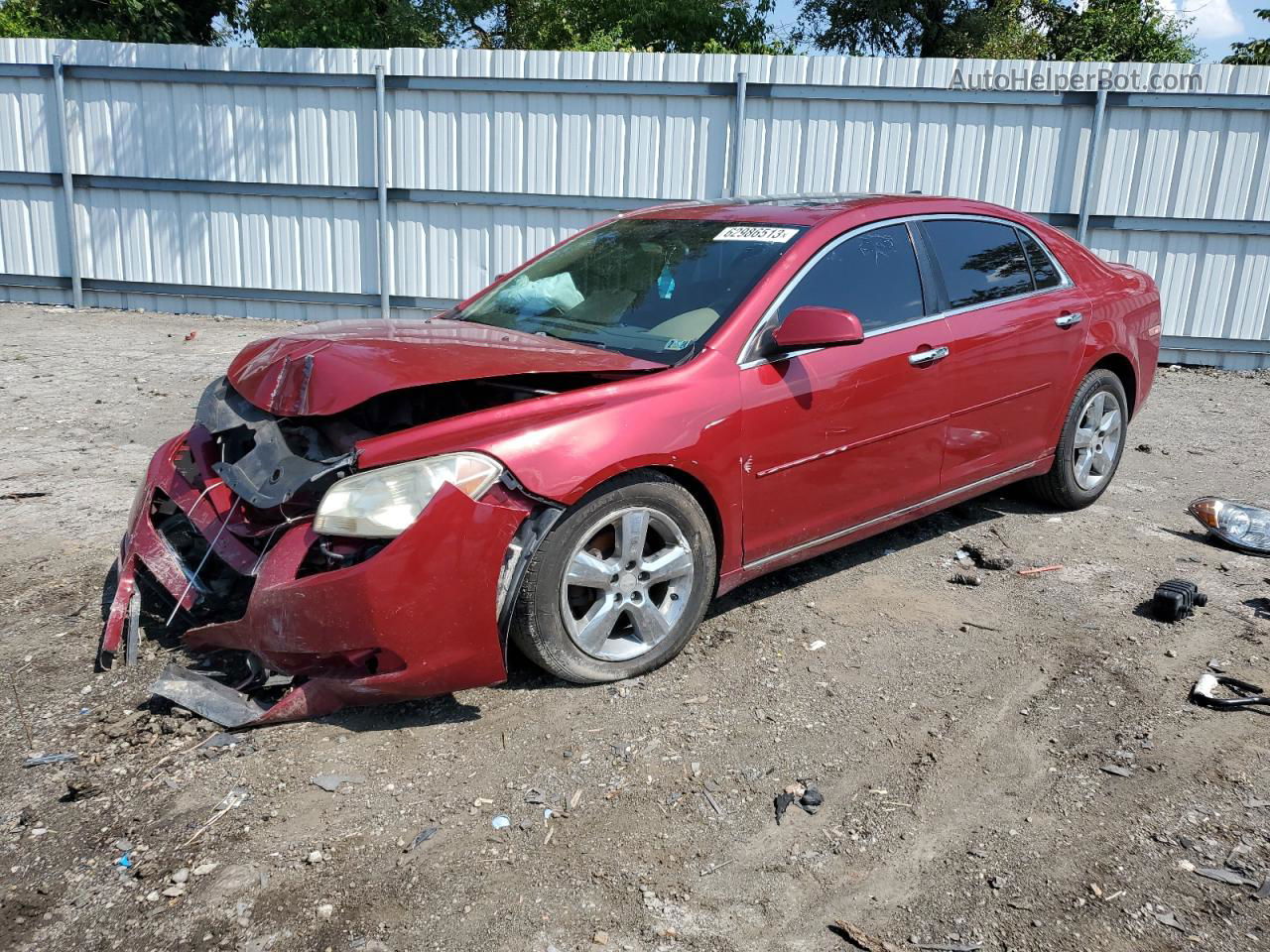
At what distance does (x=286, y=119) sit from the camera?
11.3 meters

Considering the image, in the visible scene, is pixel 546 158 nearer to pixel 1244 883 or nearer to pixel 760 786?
pixel 760 786

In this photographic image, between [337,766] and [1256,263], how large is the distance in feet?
33.6

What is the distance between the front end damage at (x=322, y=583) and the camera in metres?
3.14

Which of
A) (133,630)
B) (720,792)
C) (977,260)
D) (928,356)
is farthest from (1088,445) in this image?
(133,630)

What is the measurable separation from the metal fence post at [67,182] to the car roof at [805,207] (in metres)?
9.06

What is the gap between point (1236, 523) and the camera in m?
5.37

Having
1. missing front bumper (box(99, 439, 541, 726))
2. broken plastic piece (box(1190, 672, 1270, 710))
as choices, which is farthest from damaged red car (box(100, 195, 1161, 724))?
broken plastic piece (box(1190, 672, 1270, 710))

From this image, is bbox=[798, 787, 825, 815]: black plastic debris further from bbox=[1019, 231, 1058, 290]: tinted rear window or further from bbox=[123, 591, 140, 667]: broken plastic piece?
bbox=[1019, 231, 1058, 290]: tinted rear window

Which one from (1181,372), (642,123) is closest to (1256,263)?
(1181,372)

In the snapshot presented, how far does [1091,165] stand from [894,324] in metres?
6.96

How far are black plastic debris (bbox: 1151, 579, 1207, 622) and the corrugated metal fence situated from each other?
6827 mm

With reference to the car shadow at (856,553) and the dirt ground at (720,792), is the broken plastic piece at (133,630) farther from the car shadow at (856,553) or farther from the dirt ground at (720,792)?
the car shadow at (856,553)

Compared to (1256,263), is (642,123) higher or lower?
higher

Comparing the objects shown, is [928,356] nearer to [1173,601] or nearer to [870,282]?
[870,282]
